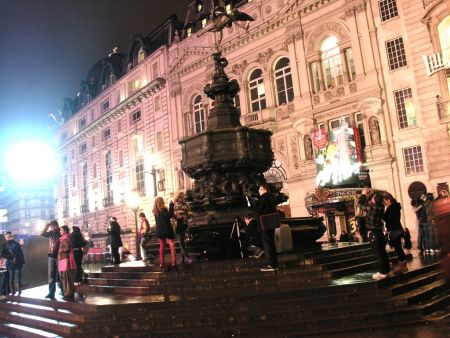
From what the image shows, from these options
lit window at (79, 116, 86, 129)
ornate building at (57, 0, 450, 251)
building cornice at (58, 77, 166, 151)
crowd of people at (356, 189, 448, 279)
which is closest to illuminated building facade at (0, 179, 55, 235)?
building cornice at (58, 77, 166, 151)

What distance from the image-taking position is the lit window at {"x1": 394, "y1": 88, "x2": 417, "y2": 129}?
23681 mm

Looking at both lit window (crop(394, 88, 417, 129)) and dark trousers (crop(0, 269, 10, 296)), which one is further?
lit window (crop(394, 88, 417, 129))

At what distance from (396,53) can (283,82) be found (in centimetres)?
803

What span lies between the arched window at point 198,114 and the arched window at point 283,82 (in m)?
7.94

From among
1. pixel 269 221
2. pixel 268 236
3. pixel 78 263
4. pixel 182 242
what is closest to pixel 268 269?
pixel 268 236

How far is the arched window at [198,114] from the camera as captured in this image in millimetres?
36156

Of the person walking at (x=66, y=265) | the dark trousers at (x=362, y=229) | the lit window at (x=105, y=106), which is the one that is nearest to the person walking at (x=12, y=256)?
the person walking at (x=66, y=265)

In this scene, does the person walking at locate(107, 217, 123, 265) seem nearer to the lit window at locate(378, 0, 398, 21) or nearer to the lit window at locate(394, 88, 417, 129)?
the lit window at locate(394, 88, 417, 129)

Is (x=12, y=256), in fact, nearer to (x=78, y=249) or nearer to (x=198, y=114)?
(x=78, y=249)

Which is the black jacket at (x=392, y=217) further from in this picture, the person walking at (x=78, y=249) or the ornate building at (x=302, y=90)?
the ornate building at (x=302, y=90)

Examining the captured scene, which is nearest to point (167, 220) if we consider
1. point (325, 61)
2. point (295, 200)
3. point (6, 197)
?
point (295, 200)

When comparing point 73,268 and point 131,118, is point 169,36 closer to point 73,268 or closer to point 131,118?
point 131,118

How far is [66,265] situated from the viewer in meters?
10.2

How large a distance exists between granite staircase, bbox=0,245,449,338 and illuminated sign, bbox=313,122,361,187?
52.9 feet
